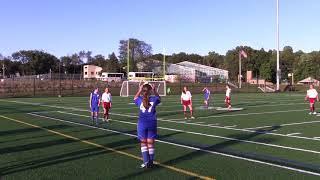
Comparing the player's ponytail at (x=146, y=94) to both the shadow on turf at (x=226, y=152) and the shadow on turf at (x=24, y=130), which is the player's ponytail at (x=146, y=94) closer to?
the shadow on turf at (x=226, y=152)

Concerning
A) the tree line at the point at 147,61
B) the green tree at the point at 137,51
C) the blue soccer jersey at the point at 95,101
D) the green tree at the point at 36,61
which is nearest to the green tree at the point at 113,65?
the tree line at the point at 147,61

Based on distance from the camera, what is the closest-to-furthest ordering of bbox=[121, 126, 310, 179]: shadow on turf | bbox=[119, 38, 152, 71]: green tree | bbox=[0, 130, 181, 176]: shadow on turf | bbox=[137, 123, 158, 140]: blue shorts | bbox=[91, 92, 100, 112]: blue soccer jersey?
bbox=[137, 123, 158, 140]: blue shorts → bbox=[0, 130, 181, 176]: shadow on turf → bbox=[121, 126, 310, 179]: shadow on turf → bbox=[91, 92, 100, 112]: blue soccer jersey → bbox=[119, 38, 152, 71]: green tree

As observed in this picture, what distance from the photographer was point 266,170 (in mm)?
10375

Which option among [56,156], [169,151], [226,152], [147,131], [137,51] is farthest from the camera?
[137,51]

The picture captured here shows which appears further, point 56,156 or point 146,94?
point 56,156

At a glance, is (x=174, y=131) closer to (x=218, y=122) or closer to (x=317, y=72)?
(x=218, y=122)

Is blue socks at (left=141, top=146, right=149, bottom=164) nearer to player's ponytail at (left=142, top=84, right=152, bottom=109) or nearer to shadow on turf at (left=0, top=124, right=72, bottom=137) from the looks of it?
player's ponytail at (left=142, top=84, right=152, bottom=109)

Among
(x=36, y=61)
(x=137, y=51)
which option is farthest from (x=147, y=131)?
(x=36, y=61)

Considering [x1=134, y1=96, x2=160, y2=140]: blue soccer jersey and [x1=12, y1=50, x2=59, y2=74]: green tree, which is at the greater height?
[x1=12, y1=50, x2=59, y2=74]: green tree

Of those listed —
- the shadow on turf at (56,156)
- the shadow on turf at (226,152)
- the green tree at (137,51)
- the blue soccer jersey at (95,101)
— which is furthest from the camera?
the green tree at (137,51)

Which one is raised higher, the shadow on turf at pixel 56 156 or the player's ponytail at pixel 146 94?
the player's ponytail at pixel 146 94

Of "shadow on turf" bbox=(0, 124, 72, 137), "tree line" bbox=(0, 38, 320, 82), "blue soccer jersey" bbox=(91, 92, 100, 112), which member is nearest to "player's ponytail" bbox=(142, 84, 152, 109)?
"shadow on turf" bbox=(0, 124, 72, 137)

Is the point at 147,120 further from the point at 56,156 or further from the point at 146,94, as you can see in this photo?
the point at 56,156

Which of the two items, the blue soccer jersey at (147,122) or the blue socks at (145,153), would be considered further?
the blue socks at (145,153)
